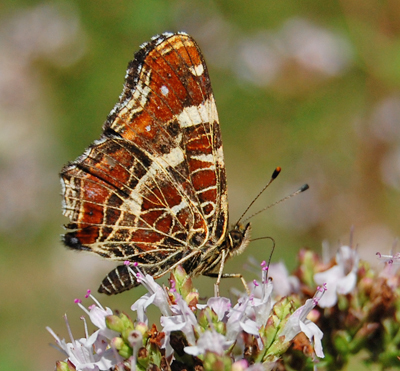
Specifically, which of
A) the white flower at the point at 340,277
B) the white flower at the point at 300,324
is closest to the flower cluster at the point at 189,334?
the white flower at the point at 300,324

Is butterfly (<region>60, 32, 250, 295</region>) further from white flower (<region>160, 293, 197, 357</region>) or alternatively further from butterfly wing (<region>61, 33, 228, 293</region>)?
white flower (<region>160, 293, 197, 357</region>)

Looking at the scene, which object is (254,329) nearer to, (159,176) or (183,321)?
(183,321)

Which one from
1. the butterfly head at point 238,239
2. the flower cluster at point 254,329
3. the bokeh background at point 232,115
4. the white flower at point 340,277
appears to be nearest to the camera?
the flower cluster at point 254,329

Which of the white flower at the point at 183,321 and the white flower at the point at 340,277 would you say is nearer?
the white flower at the point at 183,321

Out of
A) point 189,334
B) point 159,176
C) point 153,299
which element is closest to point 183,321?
point 189,334

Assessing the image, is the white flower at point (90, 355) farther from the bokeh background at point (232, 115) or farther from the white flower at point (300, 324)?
the bokeh background at point (232, 115)

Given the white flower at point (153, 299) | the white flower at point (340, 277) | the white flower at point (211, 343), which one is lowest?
the white flower at point (340, 277)

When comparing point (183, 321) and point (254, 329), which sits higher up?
point (183, 321)
